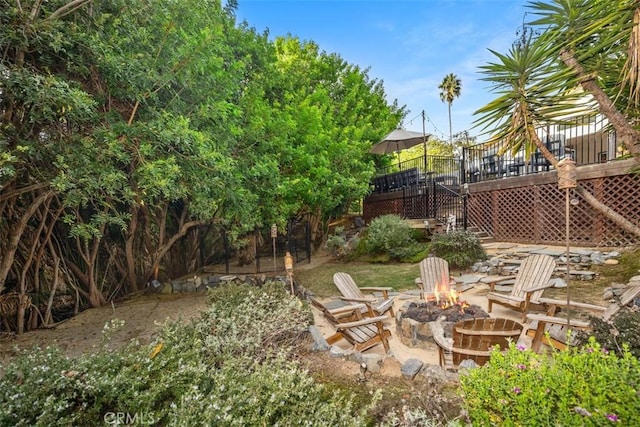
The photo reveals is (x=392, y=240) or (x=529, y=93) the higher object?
(x=529, y=93)

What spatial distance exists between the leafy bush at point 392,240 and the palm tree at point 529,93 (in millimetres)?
5267

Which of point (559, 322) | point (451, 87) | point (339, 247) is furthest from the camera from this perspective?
point (451, 87)

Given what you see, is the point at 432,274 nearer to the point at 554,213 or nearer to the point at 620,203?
the point at 554,213

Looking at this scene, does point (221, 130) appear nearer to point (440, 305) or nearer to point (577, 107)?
point (440, 305)

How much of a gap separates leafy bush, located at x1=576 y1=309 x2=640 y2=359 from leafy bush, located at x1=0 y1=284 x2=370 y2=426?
175 cm

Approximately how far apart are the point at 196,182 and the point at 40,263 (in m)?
3.55

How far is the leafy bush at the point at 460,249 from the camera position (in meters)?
6.86

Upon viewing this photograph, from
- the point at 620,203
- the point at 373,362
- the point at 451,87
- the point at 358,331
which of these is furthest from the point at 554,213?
the point at 451,87

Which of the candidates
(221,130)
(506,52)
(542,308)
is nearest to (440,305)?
(542,308)

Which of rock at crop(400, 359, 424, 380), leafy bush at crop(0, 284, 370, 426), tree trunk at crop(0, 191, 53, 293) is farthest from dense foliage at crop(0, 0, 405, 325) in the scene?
rock at crop(400, 359, 424, 380)

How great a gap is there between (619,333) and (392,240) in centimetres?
641

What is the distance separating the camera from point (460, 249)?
7.08 metres

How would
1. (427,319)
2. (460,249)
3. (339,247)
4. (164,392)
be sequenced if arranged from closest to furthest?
1. (164,392)
2. (427,319)
3. (460,249)
4. (339,247)

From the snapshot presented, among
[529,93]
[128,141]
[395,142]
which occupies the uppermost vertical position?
[395,142]
